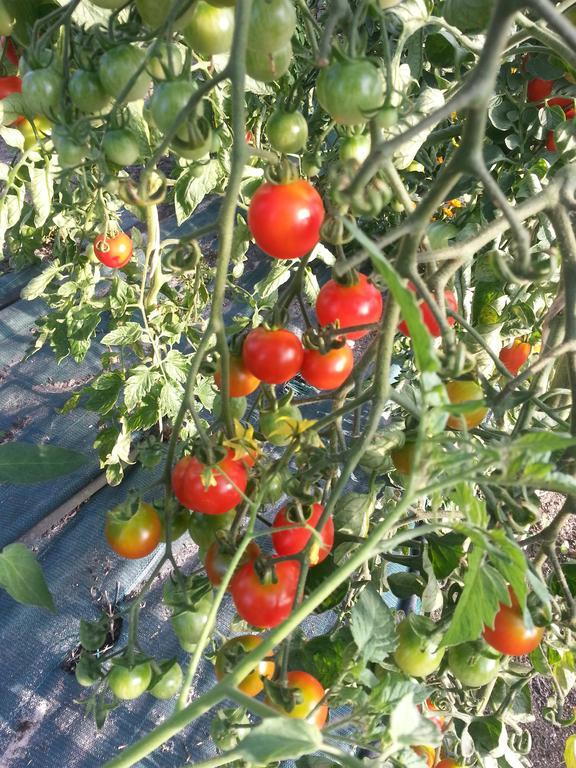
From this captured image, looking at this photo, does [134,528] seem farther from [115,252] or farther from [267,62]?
[115,252]

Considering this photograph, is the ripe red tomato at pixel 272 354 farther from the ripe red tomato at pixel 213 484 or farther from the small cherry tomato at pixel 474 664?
the small cherry tomato at pixel 474 664

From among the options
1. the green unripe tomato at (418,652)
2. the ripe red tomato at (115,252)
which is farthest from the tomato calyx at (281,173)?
the ripe red tomato at (115,252)

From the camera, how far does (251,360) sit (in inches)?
24.3

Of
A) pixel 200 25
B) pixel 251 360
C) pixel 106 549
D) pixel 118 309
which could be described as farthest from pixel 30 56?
pixel 106 549

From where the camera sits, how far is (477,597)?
44 centimetres

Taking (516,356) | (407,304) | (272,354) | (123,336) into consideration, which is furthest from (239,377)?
(123,336)

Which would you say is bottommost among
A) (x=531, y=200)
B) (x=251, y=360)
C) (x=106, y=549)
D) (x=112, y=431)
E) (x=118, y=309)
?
(x=106, y=549)

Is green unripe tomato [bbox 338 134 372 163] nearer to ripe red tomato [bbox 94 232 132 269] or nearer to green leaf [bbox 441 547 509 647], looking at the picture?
green leaf [bbox 441 547 509 647]

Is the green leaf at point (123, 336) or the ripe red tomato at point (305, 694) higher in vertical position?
the ripe red tomato at point (305, 694)

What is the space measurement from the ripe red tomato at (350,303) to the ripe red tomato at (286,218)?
0.25 feet

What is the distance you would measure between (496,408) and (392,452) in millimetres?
157

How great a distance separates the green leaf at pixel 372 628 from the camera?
1.85 ft

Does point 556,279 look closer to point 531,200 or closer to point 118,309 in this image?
point 531,200

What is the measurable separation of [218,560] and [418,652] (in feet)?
0.80
